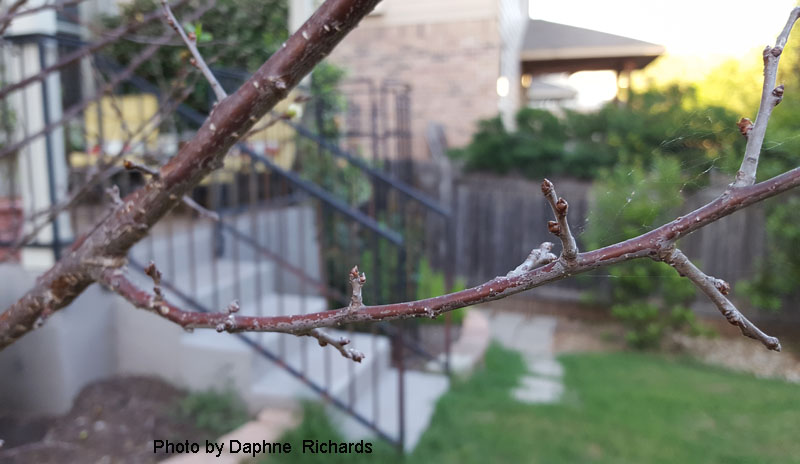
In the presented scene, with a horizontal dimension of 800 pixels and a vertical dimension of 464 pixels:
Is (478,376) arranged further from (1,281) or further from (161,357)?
(1,281)

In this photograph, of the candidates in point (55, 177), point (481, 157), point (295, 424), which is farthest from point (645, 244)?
point (481, 157)

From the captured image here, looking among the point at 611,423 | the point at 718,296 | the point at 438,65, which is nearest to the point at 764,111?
the point at 718,296

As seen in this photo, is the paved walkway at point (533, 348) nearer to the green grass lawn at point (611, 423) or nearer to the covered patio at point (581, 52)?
the green grass lawn at point (611, 423)

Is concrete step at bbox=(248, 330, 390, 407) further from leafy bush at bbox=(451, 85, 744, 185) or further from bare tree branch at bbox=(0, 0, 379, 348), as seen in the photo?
leafy bush at bbox=(451, 85, 744, 185)

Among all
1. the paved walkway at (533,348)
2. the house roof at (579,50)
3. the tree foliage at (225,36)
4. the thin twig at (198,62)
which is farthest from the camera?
the house roof at (579,50)

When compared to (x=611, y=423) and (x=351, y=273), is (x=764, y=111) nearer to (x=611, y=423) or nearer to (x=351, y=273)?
(x=351, y=273)

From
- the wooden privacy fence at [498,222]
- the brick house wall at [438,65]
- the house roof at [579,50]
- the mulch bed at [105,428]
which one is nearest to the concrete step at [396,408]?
the mulch bed at [105,428]
